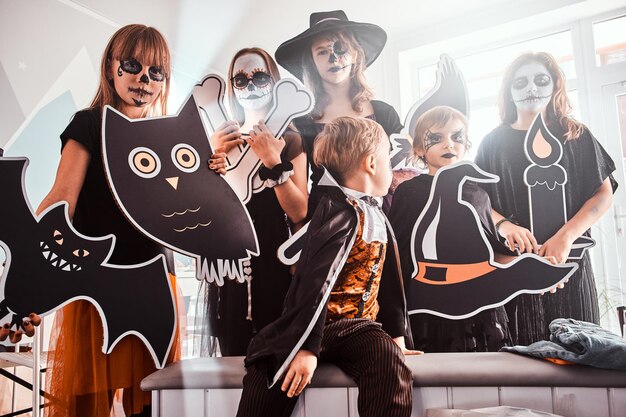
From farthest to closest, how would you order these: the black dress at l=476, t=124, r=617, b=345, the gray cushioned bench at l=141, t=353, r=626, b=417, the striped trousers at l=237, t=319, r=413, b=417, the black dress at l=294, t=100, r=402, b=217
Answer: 1. the black dress at l=294, t=100, r=402, b=217
2. the black dress at l=476, t=124, r=617, b=345
3. the gray cushioned bench at l=141, t=353, r=626, b=417
4. the striped trousers at l=237, t=319, r=413, b=417

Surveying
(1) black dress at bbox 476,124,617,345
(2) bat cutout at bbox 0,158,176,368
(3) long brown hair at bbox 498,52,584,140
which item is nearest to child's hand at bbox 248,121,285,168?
(2) bat cutout at bbox 0,158,176,368

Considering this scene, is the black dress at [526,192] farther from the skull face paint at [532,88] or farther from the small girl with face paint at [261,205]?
the small girl with face paint at [261,205]

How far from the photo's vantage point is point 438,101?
198cm

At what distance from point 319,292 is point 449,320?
1.84 ft

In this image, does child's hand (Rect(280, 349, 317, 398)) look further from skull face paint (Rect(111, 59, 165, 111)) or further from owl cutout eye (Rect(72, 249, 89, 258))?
skull face paint (Rect(111, 59, 165, 111))

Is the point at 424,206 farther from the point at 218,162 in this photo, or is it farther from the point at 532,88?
the point at 218,162

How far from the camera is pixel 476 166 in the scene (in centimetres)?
194

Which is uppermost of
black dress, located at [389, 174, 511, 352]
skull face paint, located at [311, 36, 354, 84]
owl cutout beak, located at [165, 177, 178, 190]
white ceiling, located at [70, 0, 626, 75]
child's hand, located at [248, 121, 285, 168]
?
white ceiling, located at [70, 0, 626, 75]

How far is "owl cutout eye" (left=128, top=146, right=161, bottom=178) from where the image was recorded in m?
1.90

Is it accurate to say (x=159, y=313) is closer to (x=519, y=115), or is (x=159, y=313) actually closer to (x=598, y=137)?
(x=519, y=115)

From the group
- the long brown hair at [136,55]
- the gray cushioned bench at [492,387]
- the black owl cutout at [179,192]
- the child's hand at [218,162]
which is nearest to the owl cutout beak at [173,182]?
the black owl cutout at [179,192]

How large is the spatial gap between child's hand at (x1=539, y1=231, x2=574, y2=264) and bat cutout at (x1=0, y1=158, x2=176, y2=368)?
1.47m

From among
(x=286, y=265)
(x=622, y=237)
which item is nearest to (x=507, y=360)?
(x=622, y=237)

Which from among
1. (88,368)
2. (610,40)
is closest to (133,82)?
(88,368)
